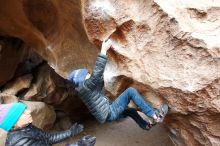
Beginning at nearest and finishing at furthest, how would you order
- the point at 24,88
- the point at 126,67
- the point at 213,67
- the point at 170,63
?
the point at 213,67
the point at 170,63
the point at 126,67
the point at 24,88

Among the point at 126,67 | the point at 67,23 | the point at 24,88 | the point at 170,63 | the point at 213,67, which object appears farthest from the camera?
the point at 24,88

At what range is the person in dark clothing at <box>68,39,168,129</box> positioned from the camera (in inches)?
121

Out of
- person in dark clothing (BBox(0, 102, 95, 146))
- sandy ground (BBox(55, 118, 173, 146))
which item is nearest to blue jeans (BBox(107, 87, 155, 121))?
person in dark clothing (BBox(0, 102, 95, 146))

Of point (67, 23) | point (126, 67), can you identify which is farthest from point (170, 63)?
point (67, 23)

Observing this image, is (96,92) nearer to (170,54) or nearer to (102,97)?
(102,97)

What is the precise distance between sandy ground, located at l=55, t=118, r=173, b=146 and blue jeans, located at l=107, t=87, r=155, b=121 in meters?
2.02

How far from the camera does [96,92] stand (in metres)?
3.22

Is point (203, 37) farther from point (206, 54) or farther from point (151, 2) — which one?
point (151, 2)

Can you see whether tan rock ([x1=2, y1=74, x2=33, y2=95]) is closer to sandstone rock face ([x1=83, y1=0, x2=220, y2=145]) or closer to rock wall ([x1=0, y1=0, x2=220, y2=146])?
rock wall ([x1=0, y1=0, x2=220, y2=146])

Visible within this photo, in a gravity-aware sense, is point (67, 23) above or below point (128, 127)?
above

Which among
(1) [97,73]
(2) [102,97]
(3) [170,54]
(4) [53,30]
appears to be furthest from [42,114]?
Result: (3) [170,54]

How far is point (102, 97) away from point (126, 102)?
24 cm

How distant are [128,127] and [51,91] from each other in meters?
1.51

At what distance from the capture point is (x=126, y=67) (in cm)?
323
